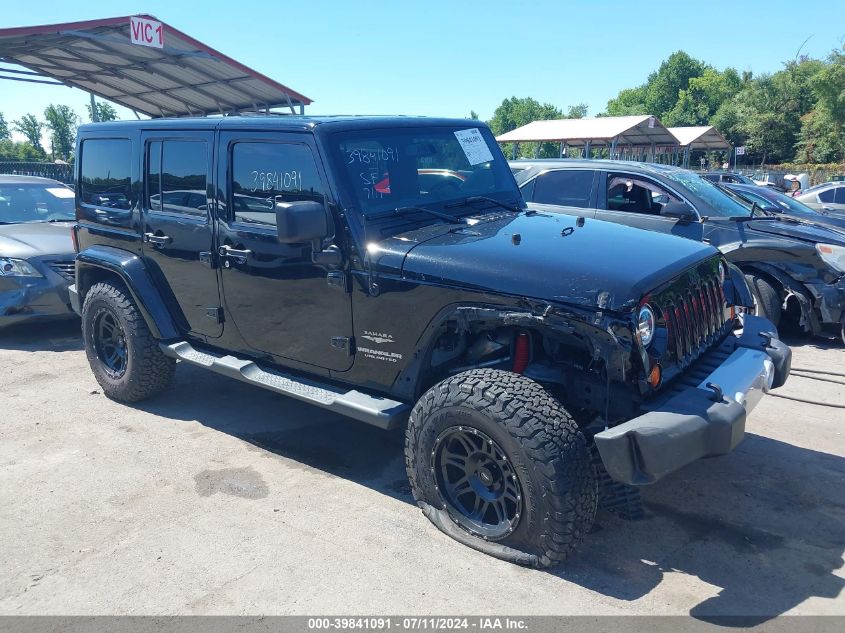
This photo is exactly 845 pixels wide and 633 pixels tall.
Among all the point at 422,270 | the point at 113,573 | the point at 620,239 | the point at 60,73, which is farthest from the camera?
the point at 60,73

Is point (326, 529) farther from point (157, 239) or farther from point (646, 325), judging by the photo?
point (157, 239)

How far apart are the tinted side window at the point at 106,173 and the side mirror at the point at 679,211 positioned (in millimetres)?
4925

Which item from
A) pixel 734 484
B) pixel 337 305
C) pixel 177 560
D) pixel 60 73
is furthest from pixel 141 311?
pixel 60 73

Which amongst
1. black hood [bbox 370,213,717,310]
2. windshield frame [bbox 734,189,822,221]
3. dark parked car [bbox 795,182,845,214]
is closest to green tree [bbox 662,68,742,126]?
dark parked car [bbox 795,182,845,214]

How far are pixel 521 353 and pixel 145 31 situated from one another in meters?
9.42

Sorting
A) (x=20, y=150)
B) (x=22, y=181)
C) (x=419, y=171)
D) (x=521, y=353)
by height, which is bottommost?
(x=521, y=353)

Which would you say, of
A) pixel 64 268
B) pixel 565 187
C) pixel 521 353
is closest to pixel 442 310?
pixel 521 353

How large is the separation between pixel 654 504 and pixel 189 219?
338cm

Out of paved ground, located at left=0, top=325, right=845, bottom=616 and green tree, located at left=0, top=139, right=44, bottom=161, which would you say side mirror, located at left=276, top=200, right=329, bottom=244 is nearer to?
paved ground, located at left=0, top=325, right=845, bottom=616

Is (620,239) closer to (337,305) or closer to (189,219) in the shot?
(337,305)

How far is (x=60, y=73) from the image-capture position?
12648 mm

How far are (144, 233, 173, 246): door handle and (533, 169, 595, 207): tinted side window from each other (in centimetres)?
418

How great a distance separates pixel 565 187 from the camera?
7531 mm

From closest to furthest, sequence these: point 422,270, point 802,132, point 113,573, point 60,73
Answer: point 113,573, point 422,270, point 60,73, point 802,132
